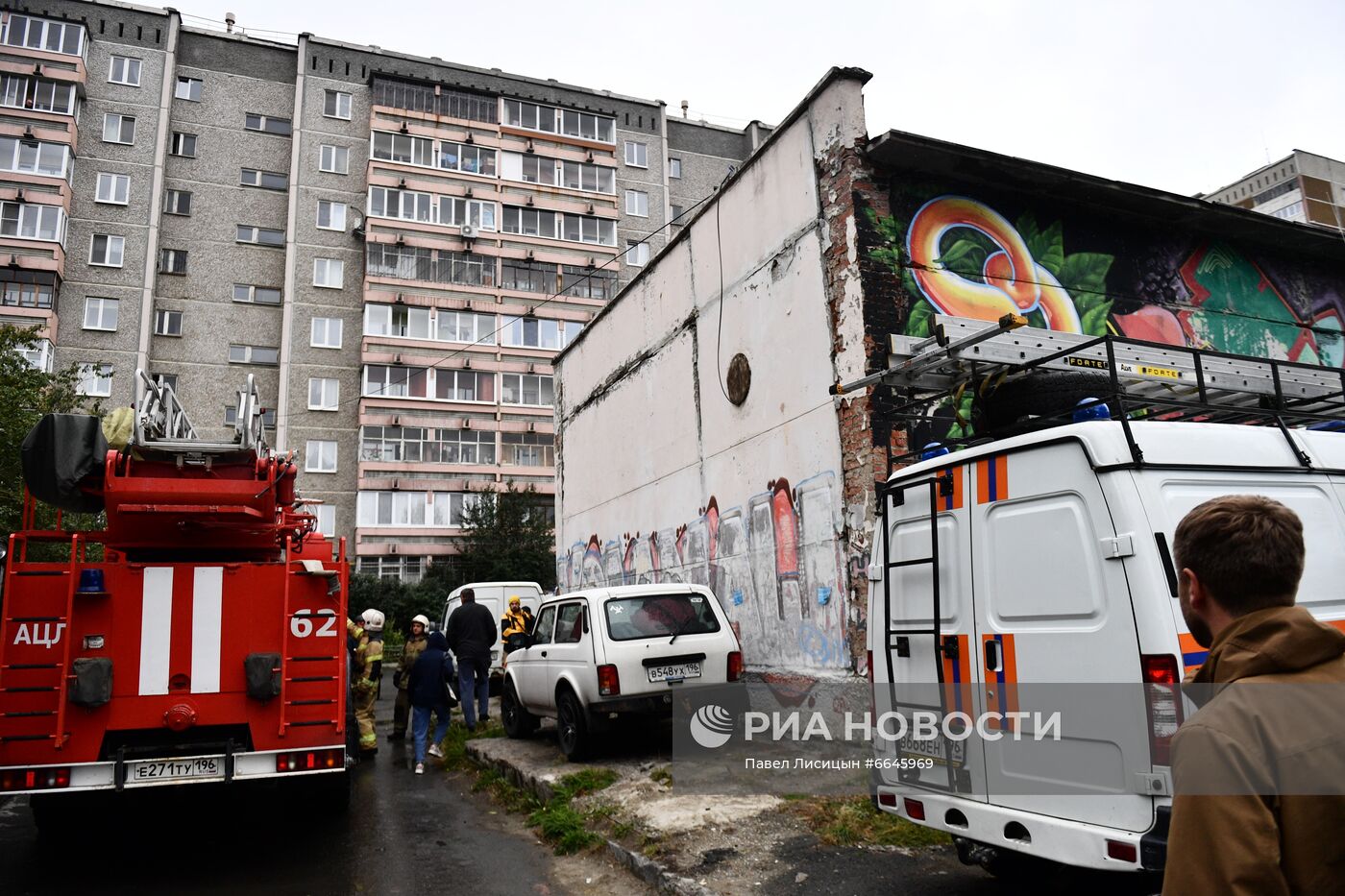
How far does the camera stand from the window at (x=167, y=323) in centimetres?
3509

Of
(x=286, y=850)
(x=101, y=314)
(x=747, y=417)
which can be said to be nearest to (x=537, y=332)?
(x=101, y=314)

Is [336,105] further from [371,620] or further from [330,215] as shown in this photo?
[371,620]

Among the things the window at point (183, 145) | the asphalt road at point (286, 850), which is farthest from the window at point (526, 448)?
the asphalt road at point (286, 850)

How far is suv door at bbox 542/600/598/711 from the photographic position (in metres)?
8.30

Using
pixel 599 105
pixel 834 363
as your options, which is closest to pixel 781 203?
pixel 834 363

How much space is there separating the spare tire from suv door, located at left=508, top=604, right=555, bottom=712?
6.02 m

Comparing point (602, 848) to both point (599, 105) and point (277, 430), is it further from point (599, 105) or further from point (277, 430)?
point (599, 105)

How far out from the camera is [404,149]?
36.8 m

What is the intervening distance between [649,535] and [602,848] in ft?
29.4

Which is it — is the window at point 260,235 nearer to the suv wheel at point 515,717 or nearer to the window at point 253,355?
the window at point 253,355

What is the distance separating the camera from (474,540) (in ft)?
111

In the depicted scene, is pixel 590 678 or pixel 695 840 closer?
pixel 695 840

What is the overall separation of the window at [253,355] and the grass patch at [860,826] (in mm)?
35675

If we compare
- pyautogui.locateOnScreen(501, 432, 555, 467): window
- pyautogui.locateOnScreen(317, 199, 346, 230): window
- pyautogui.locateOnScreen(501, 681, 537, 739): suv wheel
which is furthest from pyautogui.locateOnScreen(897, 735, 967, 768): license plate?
pyautogui.locateOnScreen(317, 199, 346, 230): window
